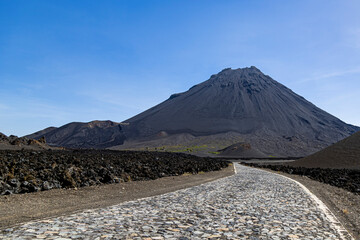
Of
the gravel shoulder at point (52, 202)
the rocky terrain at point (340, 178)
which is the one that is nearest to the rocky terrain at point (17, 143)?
the gravel shoulder at point (52, 202)

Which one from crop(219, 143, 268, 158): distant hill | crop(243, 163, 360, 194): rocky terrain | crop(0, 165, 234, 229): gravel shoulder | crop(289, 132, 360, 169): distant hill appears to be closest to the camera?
crop(0, 165, 234, 229): gravel shoulder

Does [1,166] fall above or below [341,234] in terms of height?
above

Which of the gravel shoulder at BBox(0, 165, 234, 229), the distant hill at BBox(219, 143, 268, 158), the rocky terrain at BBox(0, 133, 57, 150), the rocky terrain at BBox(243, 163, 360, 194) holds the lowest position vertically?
the rocky terrain at BBox(243, 163, 360, 194)

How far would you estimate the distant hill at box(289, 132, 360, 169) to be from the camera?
53.3 meters

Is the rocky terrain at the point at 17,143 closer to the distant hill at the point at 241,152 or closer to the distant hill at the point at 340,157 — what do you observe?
the distant hill at the point at 340,157

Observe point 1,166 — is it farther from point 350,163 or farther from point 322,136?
point 322,136

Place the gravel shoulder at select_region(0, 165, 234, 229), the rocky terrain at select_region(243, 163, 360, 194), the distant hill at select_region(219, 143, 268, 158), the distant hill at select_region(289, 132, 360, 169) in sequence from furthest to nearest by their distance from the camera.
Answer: the distant hill at select_region(219, 143, 268, 158)
the distant hill at select_region(289, 132, 360, 169)
the rocky terrain at select_region(243, 163, 360, 194)
the gravel shoulder at select_region(0, 165, 234, 229)

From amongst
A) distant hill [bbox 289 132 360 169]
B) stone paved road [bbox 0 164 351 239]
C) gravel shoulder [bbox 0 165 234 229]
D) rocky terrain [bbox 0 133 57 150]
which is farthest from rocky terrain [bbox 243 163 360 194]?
rocky terrain [bbox 0 133 57 150]

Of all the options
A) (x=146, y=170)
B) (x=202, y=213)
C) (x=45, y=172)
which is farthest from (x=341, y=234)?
(x=146, y=170)

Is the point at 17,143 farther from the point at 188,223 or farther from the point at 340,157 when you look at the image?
the point at 340,157

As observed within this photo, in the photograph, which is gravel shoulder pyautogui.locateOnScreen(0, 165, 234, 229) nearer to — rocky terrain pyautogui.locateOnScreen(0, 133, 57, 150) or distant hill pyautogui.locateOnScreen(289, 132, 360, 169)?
rocky terrain pyautogui.locateOnScreen(0, 133, 57, 150)

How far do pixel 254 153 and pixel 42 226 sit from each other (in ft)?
401

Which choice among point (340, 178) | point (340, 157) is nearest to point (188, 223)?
point (340, 178)

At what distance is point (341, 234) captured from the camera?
8.07 meters
